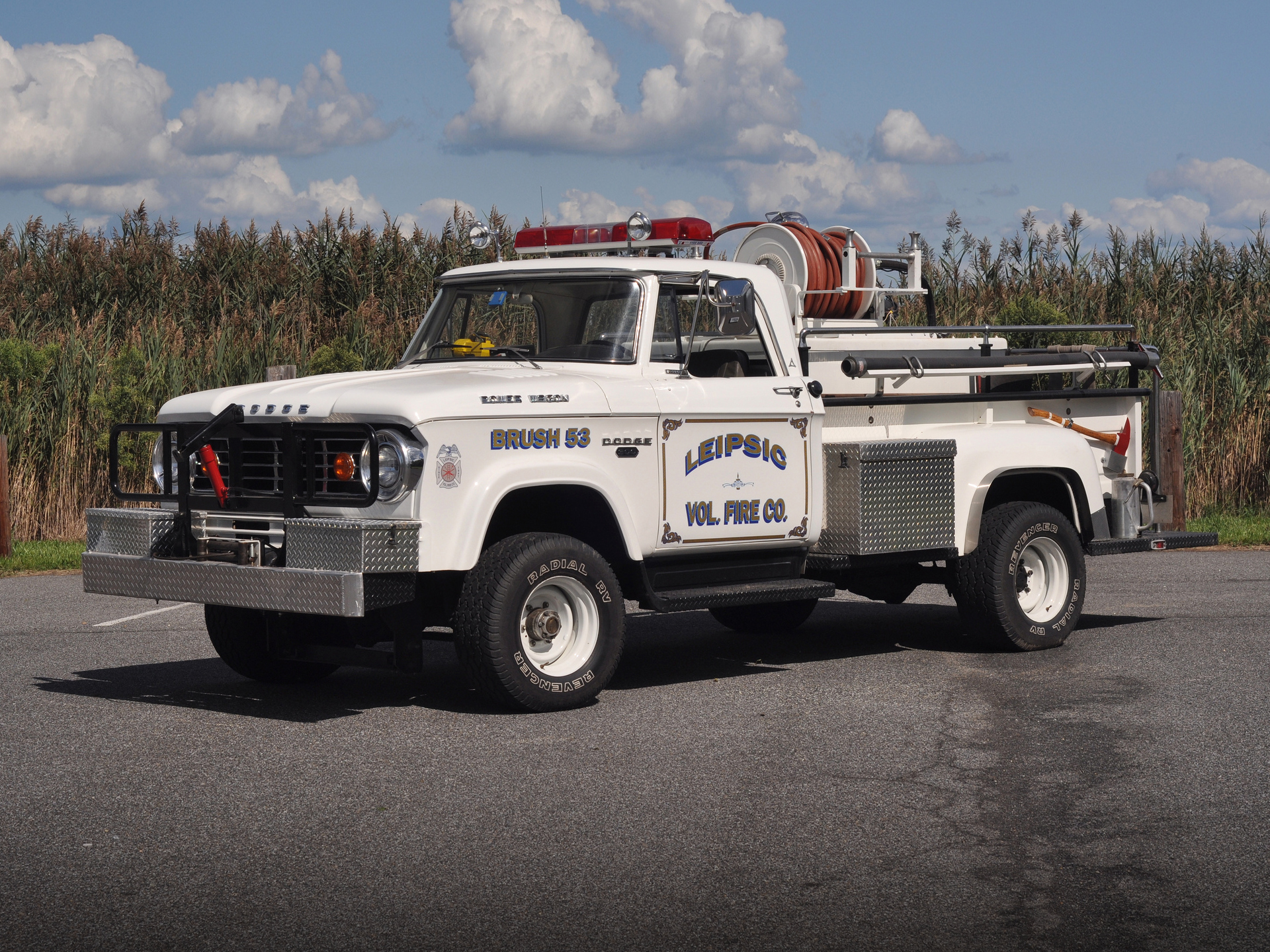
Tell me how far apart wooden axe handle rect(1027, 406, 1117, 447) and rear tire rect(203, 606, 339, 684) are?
4938mm

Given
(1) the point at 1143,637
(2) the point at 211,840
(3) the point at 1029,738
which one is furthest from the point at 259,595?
(1) the point at 1143,637

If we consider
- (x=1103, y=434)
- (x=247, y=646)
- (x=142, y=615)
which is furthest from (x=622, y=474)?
(x=142, y=615)

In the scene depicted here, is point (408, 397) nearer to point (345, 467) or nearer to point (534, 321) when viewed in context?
point (345, 467)

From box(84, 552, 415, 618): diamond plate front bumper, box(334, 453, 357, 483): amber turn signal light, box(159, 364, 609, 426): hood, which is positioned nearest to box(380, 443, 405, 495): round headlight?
box(159, 364, 609, 426): hood

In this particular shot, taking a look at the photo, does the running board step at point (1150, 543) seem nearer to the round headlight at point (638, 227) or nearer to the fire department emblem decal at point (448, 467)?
the round headlight at point (638, 227)

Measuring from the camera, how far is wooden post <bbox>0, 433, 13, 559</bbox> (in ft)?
48.3

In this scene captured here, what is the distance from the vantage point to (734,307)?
8.59 m

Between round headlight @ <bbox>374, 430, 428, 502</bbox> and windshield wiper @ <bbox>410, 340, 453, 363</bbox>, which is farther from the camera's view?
windshield wiper @ <bbox>410, 340, 453, 363</bbox>

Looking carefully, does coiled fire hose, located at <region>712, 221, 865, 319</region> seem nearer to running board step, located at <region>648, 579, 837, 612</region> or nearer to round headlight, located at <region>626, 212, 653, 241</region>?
round headlight, located at <region>626, 212, 653, 241</region>

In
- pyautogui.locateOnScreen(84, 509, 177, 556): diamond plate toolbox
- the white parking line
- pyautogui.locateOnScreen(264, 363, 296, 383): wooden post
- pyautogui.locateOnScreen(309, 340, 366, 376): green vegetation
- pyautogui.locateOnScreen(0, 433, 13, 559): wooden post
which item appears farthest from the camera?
pyautogui.locateOnScreen(309, 340, 366, 376): green vegetation

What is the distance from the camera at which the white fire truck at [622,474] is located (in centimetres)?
752

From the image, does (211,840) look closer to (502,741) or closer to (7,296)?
(502,741)

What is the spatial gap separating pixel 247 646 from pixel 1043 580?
5.05 metres

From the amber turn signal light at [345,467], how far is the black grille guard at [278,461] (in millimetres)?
39
